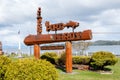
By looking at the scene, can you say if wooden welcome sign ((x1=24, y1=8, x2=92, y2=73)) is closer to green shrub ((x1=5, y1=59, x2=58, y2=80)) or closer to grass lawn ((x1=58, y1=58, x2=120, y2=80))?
grass lawn ((x1=58, y1=58, x2=120, y2=80))

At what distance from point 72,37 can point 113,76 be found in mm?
4116

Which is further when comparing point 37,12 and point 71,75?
point 37,12

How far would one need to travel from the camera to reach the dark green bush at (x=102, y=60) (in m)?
23.2

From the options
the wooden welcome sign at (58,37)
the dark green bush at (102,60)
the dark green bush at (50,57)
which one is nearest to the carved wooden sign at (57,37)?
the wooden welcome sign at (58,37)

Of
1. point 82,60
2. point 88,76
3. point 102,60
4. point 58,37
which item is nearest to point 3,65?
point 88,76

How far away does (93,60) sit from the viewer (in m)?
23.8

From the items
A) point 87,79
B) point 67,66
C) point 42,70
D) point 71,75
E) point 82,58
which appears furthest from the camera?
point 82,58

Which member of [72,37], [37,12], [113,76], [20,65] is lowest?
[113,76]

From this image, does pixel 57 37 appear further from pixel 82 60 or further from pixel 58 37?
pixel 82 60

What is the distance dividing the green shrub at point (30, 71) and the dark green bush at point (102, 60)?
40.0 ft

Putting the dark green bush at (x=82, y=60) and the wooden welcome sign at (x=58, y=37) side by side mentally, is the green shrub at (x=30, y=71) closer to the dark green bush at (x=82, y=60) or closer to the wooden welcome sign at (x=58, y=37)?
the wooden welcome sign at (x=58, y=37)

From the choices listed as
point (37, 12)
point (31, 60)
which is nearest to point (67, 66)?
point (37, 12)

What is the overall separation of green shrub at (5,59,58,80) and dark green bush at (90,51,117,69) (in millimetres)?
12193

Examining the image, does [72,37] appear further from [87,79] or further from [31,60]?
[31,60]
